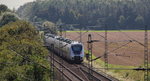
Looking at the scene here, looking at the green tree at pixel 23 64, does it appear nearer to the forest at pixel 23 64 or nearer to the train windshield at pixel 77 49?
the forest at pixel 23 64

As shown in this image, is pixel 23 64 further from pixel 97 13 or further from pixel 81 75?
pixel 97 13

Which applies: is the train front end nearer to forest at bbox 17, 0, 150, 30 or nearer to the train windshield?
the train windshield

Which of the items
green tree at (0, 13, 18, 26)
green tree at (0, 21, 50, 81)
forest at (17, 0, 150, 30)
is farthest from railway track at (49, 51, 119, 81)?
forest at (17, 0, 150, 30)

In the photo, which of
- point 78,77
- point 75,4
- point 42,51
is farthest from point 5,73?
point 75,4

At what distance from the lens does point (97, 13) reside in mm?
157000

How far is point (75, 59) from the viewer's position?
4681 centimetres

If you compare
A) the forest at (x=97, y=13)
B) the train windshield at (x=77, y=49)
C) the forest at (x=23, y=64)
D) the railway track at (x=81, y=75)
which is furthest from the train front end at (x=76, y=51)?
the forest at (x=97, y=13)

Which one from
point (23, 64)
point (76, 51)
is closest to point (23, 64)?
point (23, 64)

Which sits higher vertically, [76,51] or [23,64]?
[23,64]

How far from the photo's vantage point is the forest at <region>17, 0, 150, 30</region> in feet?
455

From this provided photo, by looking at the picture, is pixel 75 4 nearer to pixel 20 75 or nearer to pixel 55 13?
pixel 55 13

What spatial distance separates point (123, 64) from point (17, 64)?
2800cm

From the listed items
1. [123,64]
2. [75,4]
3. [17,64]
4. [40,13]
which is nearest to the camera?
[17,64]

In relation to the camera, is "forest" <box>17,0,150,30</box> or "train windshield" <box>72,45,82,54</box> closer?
"train windshield" <box>72,45,82,54</box>
